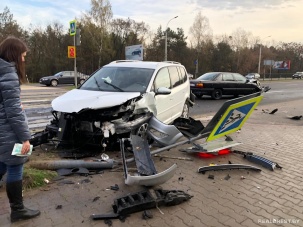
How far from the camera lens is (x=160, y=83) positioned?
267 inches

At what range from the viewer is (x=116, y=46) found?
2128 inches

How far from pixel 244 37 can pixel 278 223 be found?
2758 inches

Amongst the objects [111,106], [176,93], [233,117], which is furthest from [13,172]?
[176,93]

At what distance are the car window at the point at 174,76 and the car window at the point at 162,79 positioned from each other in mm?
304

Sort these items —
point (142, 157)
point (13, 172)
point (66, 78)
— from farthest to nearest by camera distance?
point (66, 78), point (142, 157), point (13, 172)

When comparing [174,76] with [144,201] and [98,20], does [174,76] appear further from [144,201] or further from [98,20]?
[98,20]

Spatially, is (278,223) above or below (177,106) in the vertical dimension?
below

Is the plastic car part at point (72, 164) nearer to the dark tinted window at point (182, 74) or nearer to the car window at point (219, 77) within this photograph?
the dark tinted window at point (182, 74)

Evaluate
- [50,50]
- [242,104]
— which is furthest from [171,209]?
[50,50]

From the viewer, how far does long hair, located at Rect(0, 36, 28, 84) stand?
304cm

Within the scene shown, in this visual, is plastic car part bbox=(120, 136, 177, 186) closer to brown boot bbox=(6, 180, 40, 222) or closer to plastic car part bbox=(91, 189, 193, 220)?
plastic car part bbox=(91, 189, 193, 220)

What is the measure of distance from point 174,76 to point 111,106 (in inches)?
130

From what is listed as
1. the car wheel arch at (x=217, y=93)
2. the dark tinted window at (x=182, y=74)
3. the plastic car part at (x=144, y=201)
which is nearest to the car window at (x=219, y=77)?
the car wheel arch at (x=217, y=93)

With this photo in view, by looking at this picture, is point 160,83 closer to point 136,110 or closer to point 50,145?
point 136,110
